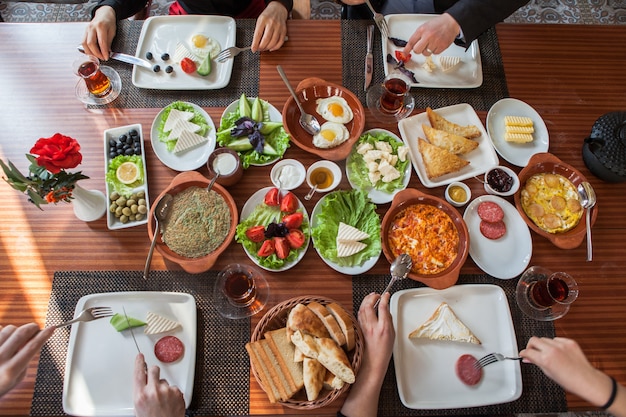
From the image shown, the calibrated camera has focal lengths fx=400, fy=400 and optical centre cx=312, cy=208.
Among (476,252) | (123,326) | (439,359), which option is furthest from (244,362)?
(476,252)

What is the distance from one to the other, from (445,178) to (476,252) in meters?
0.41

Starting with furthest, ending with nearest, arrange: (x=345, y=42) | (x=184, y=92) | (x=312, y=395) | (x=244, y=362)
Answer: (x=345, y=42) < (x=184, y=92) < (x=244, y=362) < (x=312, y=395)

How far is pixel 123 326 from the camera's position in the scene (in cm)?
177

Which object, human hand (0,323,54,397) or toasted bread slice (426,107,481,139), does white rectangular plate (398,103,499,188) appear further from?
human hand (0,323,54,397)

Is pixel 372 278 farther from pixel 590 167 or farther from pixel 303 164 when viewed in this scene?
pixel 590 167

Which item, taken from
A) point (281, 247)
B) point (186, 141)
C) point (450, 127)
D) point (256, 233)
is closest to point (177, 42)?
point (186, 141)

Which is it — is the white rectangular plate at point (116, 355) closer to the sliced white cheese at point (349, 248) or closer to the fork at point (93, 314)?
the fork at point (93, 314)

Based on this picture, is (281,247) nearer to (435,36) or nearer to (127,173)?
(127,173)

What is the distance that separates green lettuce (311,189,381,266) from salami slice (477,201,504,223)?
1.77 ft

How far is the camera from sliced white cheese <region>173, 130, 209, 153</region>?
81.0 inches

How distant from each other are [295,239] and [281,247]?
0.08 meters

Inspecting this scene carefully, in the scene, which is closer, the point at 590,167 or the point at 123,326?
the point at 123,326

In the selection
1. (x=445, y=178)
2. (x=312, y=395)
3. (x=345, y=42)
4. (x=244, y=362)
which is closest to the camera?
(x=312, y=395)

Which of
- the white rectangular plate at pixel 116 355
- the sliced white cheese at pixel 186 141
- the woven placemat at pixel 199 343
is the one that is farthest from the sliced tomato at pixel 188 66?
the white rectangular plate at pixel 116 355
